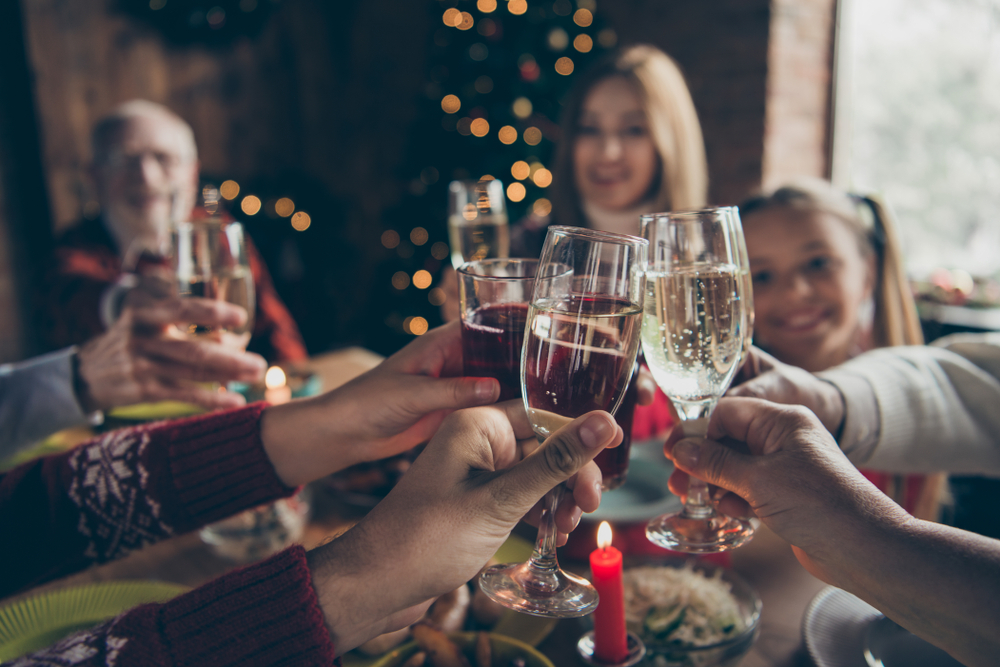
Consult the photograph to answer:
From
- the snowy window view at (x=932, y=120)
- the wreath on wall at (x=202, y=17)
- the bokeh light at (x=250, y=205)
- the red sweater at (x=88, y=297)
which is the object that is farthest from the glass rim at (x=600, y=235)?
the wreath on wall at (x=202, y=17)

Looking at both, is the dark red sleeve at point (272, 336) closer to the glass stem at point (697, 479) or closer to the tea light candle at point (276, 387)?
the tea light candle at point (276, 387)

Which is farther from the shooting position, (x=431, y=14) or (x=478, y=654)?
(x=431, y=14)

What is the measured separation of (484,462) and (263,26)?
16.2ft

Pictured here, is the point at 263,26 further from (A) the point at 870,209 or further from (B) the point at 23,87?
(A) the point at 870,209

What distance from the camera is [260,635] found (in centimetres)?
60

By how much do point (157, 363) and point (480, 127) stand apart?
2.51 m

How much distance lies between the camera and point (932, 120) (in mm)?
3531

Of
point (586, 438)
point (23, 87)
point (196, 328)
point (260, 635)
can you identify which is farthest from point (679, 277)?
point (23, 87)

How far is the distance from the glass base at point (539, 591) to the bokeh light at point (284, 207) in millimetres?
4164

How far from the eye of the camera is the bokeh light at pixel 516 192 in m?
3.42

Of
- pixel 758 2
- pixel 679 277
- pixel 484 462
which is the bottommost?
pixel 484 462

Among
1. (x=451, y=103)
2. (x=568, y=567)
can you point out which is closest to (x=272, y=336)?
(x=451, y=103)

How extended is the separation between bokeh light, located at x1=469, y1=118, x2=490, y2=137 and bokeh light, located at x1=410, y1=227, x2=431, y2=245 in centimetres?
63

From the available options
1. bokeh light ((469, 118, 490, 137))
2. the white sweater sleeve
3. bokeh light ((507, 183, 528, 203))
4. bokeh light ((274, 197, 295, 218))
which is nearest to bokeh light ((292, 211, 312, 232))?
bokeh light ((274, 197, 295, 218))
